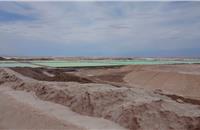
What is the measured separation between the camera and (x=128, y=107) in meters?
7.31

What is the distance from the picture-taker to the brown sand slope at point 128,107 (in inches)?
276

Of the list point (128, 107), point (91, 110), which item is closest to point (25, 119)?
point (91, 110)

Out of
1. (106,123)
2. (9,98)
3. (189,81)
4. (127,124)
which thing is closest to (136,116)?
(127,124)

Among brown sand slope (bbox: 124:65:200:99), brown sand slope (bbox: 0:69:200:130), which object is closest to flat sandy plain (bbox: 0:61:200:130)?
brown sand slope (bbox: 0:69:200:130)

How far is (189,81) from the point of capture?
2164cm

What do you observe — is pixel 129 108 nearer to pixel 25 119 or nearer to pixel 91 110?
pixel 91 110

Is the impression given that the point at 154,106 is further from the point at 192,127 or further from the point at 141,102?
the point at 192,127

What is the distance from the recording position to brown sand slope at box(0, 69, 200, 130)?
23.0 ft

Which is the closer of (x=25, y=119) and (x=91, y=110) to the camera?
(x=25, y=119)

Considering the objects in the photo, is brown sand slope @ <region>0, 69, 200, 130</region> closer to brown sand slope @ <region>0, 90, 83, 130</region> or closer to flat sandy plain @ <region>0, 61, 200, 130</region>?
flat sandy plain @ <region>0, 61, 200, 130</region>

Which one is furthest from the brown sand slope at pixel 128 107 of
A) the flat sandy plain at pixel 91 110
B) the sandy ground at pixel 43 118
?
the sandy ground at pixel 43 118

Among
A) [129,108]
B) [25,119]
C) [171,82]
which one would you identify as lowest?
[171,82]

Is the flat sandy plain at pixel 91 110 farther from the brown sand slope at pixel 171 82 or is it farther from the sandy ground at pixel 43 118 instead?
the brown sand slope at pixel 171 82

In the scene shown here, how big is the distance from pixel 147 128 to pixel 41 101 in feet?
13.6
